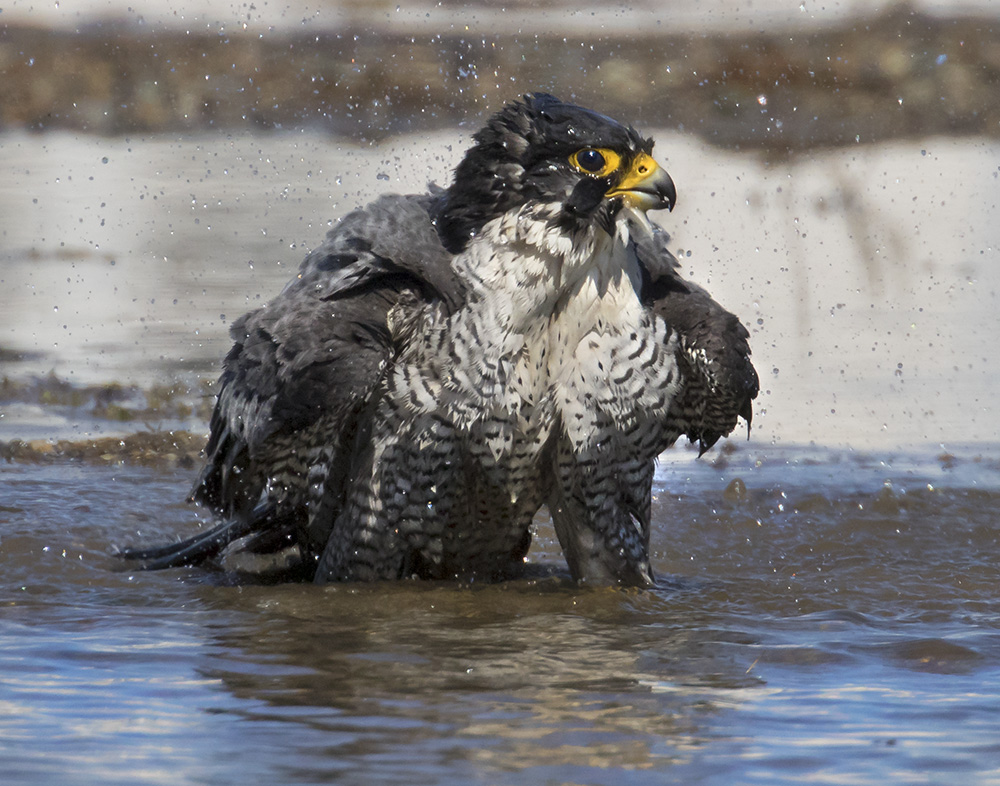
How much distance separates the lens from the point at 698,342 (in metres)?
5.00

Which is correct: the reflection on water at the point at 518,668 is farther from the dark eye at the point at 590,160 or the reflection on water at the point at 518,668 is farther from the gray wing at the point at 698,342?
the dark eye at the point at 590,160

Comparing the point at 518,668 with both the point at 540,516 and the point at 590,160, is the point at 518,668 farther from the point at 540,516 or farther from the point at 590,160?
the point at 540,516

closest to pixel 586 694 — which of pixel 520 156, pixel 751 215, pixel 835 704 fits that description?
pixel 835 704

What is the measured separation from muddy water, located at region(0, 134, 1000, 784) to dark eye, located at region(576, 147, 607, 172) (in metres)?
1.32

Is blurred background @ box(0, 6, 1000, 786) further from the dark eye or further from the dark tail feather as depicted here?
the dark eye

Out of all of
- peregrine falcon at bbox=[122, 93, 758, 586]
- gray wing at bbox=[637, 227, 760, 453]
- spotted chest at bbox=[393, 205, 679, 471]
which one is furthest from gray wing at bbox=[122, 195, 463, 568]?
gray wing at bbox=[637, 227, 760, 453]

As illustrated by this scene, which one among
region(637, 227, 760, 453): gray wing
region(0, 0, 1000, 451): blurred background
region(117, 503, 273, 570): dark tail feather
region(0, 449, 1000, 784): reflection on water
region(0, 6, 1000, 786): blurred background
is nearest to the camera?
region(0, 449, 1000, 784): reflection on water

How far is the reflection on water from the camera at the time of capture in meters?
3.31

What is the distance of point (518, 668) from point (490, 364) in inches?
39.3

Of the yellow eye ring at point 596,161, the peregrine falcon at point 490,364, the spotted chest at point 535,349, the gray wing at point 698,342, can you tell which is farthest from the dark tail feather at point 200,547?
the yellow eye ring at point 596,161

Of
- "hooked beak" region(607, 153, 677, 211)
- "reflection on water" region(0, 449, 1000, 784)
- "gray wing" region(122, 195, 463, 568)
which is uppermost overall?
"hooked beak" region(607, 153, 677, 211)

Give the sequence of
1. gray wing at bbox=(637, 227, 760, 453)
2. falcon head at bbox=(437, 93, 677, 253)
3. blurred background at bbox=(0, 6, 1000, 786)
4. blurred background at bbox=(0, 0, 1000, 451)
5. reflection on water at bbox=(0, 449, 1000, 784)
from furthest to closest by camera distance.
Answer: blurred background at bbox=(0, 0, 1000, 451) → gray wing at bbox=(637, 227, 760, 453) → falcon head at bbox=(437, 93, 677, 253) → blurred background at bbox=(0, 6, 1000, 786) → reflection on water at bbox=(0, 449, 1000, 784)

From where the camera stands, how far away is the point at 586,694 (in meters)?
3.80

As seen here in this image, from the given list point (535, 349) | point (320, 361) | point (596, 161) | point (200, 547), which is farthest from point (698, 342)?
point (200, 547)
